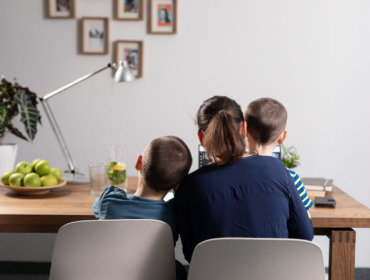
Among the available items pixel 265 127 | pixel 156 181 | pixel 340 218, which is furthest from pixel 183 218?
pixel 340 218

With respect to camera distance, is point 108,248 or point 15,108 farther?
point 15,108

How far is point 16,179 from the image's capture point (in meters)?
2.21

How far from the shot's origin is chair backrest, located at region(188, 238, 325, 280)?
1323 mm

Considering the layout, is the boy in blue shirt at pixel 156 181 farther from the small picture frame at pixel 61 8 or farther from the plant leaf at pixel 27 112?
the small picture frame at pixel 61 8

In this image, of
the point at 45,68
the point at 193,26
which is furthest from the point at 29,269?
the point at 193,26

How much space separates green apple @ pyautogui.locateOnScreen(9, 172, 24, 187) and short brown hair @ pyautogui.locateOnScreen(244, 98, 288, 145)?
996 millimetres

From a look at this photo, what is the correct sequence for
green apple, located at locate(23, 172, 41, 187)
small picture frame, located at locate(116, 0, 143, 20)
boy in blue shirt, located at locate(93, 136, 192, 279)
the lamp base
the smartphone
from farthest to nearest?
small picture frame, located at locate(116, 0, 143, 20) → the lamp base → green apple, located at locate(23, 172, 41, 187) → the smartphone → boy in blue shirt, located at locate(93, 136, 192, 279)

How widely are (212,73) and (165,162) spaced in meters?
1.66

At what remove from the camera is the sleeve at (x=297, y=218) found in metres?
1.58

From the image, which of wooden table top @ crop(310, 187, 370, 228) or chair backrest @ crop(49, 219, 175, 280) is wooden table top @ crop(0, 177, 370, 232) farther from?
chair backrest @ crop(49, 219, 175, 280)

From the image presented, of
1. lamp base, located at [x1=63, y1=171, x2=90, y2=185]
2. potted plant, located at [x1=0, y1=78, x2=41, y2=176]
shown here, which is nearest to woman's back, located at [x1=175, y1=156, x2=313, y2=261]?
lamp base, located at [x1=63, y1=171, x2=90, y2=185]

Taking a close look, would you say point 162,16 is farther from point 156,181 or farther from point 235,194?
point 235,194

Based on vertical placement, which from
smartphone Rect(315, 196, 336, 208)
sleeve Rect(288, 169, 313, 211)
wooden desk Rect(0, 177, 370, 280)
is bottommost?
wooden desk Rect(0, 177, 370, 280)

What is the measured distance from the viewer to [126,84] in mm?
3273
